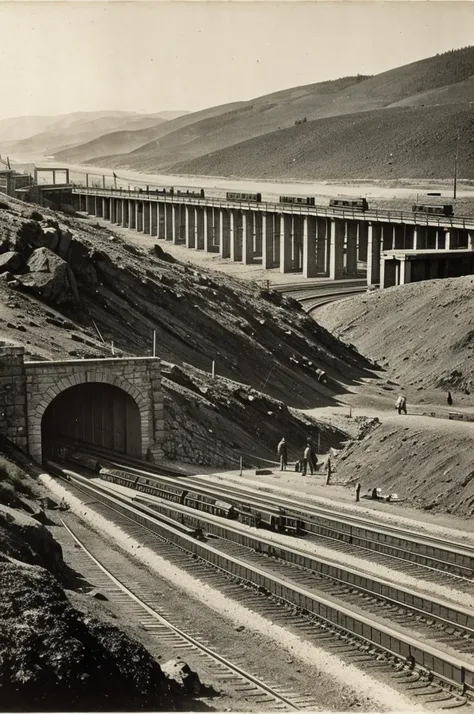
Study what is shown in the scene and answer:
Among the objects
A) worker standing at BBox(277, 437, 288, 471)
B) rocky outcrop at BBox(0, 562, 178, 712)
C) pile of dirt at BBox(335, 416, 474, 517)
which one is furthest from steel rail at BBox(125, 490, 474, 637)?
worker standing at BBox(277, 437, 288, 471)

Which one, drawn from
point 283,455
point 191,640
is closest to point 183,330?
point 283,455

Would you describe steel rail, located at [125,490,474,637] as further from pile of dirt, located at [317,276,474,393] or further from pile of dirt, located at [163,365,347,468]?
pile of dirt, located at [317,276,474,393]

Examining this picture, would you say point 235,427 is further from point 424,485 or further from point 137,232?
point 137,232

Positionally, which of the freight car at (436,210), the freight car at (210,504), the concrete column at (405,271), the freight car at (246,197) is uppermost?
the freight car at (246,197)

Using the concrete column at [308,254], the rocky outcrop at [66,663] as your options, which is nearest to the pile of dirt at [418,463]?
the rocky outcrop at [66,663]

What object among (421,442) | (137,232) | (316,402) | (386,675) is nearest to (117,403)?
(421,442)

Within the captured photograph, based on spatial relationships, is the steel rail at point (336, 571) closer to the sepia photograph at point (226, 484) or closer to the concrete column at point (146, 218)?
the sepia photograph at point (226, 484)

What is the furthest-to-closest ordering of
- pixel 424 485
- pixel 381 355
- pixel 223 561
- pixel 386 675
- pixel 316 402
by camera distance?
1. pixel 381 355
2. pixel 316 402
3. pixel 424 485
4. pixel 223 561
5. pixel 386 675

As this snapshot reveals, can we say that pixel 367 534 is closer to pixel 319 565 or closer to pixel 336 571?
pixel 319 565

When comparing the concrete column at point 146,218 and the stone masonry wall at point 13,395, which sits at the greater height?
the concrete column at point 146,218
